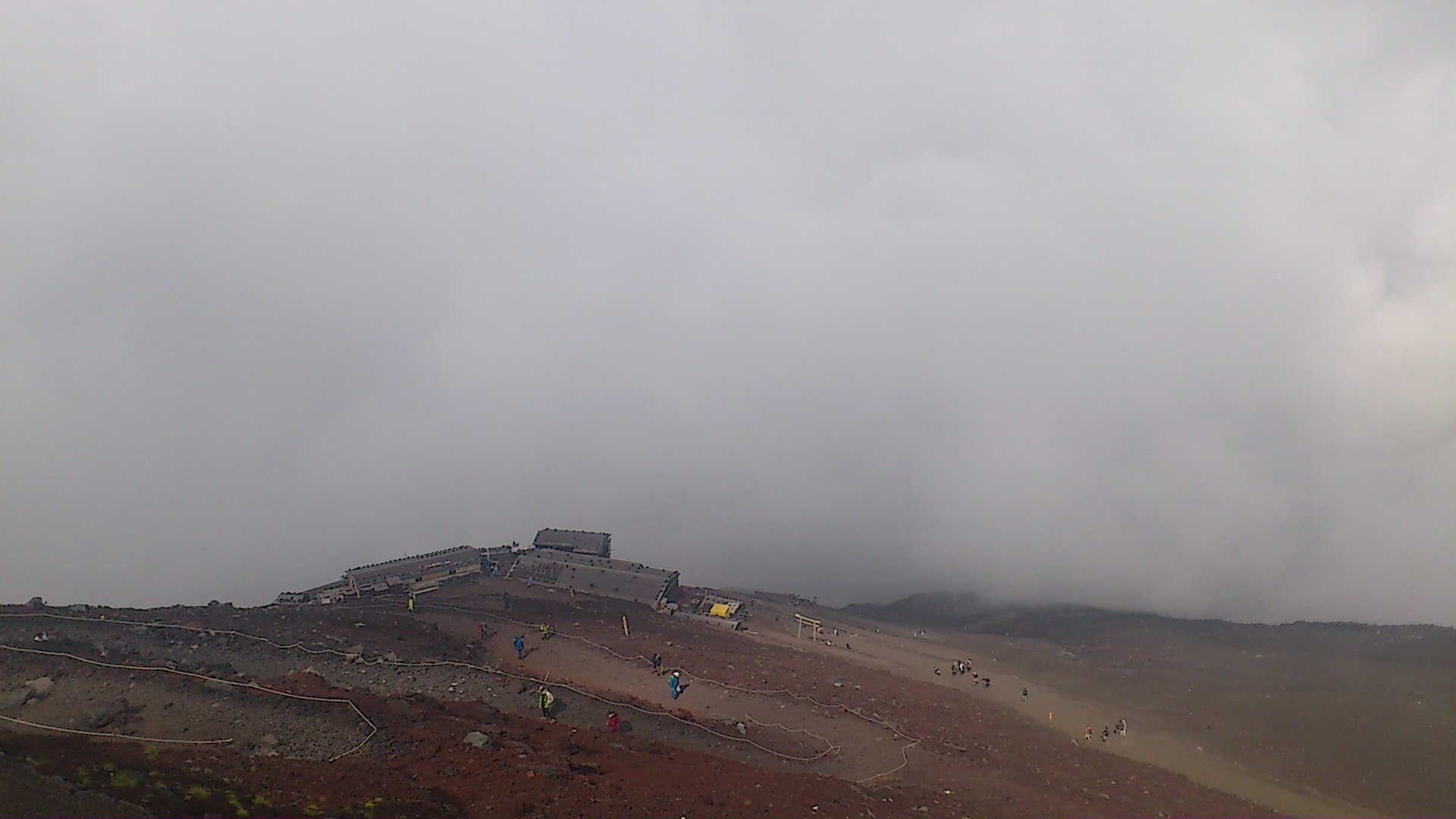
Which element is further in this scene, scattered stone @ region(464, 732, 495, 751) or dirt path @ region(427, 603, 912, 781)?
dirt path @ region(427, 603, 912, 781)

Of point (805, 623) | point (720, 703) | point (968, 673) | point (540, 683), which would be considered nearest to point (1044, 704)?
point (968, 673)

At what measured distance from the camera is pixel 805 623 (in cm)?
6675

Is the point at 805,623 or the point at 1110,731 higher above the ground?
the point at 805,623

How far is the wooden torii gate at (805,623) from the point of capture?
206 feet

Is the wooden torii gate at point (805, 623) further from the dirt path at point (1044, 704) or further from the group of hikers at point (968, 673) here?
the group of hikers at point (968, 673)

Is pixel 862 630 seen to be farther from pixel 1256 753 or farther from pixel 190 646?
pixel 190 646

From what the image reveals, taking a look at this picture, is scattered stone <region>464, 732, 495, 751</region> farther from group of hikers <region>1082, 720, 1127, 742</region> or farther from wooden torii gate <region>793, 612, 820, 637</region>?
wooden torii gate <region>793, 612, 820, 637</region>

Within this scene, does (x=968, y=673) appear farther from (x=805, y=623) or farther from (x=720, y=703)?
(x=720, y=703)

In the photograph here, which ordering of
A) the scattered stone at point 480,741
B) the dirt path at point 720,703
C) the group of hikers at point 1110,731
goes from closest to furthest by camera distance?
the scattered stone at point 480,741
the dirt path at point 720,703
the group of hikers at point 1110,731

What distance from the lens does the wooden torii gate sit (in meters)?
62.8

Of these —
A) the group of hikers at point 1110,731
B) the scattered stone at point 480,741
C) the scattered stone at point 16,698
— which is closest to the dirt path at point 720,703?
the scattered stone at point 480,741

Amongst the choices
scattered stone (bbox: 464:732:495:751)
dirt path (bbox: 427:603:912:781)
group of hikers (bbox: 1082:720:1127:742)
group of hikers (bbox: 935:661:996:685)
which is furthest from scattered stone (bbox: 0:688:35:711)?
group of hikers (bbox: 1082:720:1127:742)

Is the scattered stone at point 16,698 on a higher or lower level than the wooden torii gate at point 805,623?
lower

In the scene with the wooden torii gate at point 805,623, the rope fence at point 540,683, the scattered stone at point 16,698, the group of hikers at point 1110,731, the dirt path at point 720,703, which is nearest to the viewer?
the scattered stone at point 16,698
